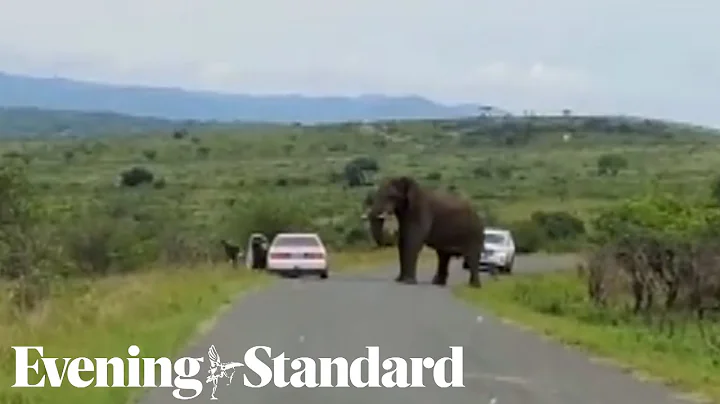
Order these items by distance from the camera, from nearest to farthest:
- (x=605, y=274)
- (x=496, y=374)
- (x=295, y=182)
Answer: (x=496, y=374) < (x=605, y=274) < (x=295, y=182)

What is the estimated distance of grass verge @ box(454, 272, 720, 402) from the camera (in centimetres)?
1867

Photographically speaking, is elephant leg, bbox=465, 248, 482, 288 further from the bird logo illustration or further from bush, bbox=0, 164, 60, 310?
the bird logo illustration

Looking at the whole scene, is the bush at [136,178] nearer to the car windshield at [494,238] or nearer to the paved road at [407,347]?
the car windshield at [494,238]

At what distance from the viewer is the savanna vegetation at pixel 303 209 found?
1087 inches

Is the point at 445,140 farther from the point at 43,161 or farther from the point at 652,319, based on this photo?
the point at 652,319

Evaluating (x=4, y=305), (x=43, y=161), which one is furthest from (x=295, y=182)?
(x=4, y=305)

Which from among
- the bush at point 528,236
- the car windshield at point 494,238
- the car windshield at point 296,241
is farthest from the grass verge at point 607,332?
the bush at point 528,236

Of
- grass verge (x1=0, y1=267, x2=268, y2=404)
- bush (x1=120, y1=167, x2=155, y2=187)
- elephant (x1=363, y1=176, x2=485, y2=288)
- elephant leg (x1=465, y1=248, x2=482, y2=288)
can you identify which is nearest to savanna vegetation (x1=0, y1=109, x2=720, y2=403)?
grass verge (x1=0, y1=267, x2=268, y2=404)

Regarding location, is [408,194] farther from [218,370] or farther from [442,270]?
[218,370]

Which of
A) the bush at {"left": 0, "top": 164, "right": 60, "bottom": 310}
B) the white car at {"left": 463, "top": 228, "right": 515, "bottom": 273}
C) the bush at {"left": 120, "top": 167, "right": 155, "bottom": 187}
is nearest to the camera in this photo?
the bush at {"left": 0, "top": 164, "right": 60, "bottom": 310}

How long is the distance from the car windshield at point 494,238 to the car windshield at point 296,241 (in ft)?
25.9

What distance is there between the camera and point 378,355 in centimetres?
1958

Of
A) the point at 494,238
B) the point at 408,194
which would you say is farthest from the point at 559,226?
the point at 408,194

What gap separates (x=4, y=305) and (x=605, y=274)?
14357 mm
